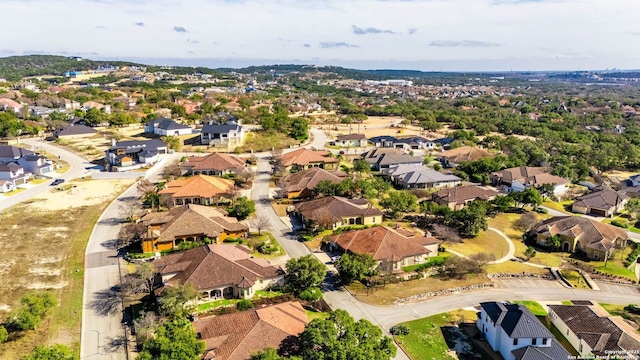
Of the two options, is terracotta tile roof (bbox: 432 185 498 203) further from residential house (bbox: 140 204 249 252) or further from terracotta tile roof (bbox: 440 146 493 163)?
residential house (bbox: 140 204 249 252)

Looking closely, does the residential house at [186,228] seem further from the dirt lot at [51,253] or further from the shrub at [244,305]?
the shrub at [244,305]

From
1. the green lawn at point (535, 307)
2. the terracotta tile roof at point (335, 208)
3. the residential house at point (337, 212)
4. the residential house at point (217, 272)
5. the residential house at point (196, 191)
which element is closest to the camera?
the green lawn at point (535, 307)

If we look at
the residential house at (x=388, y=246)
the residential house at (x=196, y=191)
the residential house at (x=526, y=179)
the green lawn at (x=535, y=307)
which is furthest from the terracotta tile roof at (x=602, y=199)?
the residential house at (x=196, y=191)

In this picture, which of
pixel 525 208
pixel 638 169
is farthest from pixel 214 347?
pixel 638 169

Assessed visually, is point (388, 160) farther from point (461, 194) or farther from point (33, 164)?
point (33, 164)

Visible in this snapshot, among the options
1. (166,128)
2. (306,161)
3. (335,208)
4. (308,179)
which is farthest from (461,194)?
(166,128)

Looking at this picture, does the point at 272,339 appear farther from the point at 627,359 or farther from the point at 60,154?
the point at 60,154

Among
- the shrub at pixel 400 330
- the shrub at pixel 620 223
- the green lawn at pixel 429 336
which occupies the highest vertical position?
the shrub at pixel 620 223
